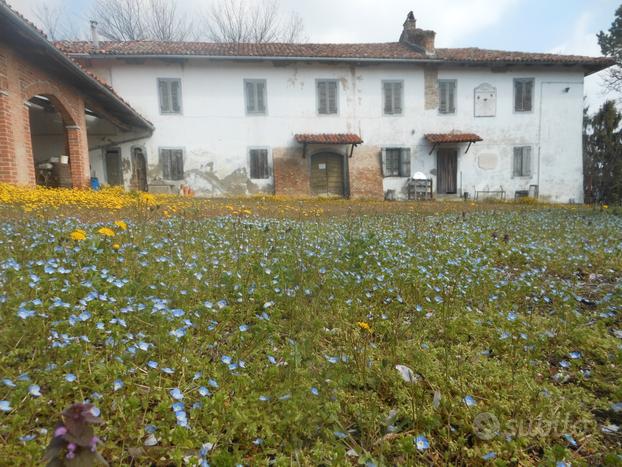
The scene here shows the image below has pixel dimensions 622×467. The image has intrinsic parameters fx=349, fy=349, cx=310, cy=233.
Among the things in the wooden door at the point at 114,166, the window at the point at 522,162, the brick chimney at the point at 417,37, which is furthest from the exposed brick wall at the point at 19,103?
the window at the point at 522,162

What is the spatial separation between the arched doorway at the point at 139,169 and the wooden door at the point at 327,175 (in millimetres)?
8265

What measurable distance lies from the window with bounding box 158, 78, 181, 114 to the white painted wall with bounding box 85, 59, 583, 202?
243mm

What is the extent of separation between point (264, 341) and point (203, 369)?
38cm

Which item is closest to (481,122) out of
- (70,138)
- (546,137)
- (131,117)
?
(546,137)

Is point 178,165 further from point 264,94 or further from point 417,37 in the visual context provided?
point 417,37

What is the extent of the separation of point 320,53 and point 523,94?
36.2ft

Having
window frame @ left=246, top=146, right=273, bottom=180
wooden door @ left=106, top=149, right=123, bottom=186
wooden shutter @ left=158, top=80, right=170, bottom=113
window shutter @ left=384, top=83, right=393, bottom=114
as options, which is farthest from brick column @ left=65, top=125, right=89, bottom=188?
window shutter @ left=384, top=83, right=393, bottom=114

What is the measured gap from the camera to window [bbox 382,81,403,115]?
1802 centimetres

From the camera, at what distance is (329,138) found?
17266 millimetres

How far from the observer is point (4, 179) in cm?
829

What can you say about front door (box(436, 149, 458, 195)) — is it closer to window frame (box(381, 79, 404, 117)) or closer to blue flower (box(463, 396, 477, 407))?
window frame (box(381, 79, 404, 117))

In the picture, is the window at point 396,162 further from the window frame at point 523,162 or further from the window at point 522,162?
the window at point 522,162

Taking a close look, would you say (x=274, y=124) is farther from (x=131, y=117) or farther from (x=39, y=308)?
(x=39, y=308)

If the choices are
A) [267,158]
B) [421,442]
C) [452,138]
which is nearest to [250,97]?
[267,158]
